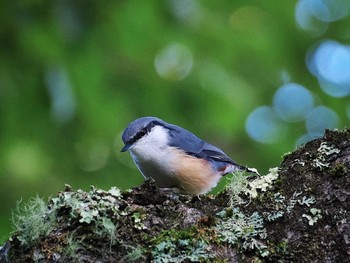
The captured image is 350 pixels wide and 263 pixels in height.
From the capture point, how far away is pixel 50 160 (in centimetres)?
346

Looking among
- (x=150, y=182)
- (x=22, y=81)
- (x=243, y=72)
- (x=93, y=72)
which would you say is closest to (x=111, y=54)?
(x=93, y=72)

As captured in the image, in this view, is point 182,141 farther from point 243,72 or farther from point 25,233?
point 25,233

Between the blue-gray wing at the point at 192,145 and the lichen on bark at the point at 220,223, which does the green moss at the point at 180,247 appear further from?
the blue-gray wing at the point at 192,145

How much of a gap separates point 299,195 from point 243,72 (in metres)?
1.80

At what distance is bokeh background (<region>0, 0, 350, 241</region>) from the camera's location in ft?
10.8

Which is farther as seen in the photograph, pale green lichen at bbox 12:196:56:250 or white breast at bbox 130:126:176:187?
white breast at bbox 130:126:176:187

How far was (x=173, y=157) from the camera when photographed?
315cm

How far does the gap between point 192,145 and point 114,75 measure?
1.79 ft

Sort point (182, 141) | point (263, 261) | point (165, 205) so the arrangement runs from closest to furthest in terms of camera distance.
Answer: point (263, 261) → point (165, 205) → point (182, 141)

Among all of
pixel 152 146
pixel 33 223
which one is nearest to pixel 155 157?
pixel 152 146

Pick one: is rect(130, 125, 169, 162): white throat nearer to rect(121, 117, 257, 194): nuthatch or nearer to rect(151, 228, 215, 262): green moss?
rect(121, 117, 257, 194): nuthatch

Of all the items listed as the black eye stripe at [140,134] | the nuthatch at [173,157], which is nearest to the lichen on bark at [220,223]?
the nuthatch at [173,157]

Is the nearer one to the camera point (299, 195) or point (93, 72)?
point (299, 195)

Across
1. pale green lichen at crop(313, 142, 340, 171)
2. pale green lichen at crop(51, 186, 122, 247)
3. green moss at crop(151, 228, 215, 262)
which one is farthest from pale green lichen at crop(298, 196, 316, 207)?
pale green lichen at crop(51, 186, 122, 247)
